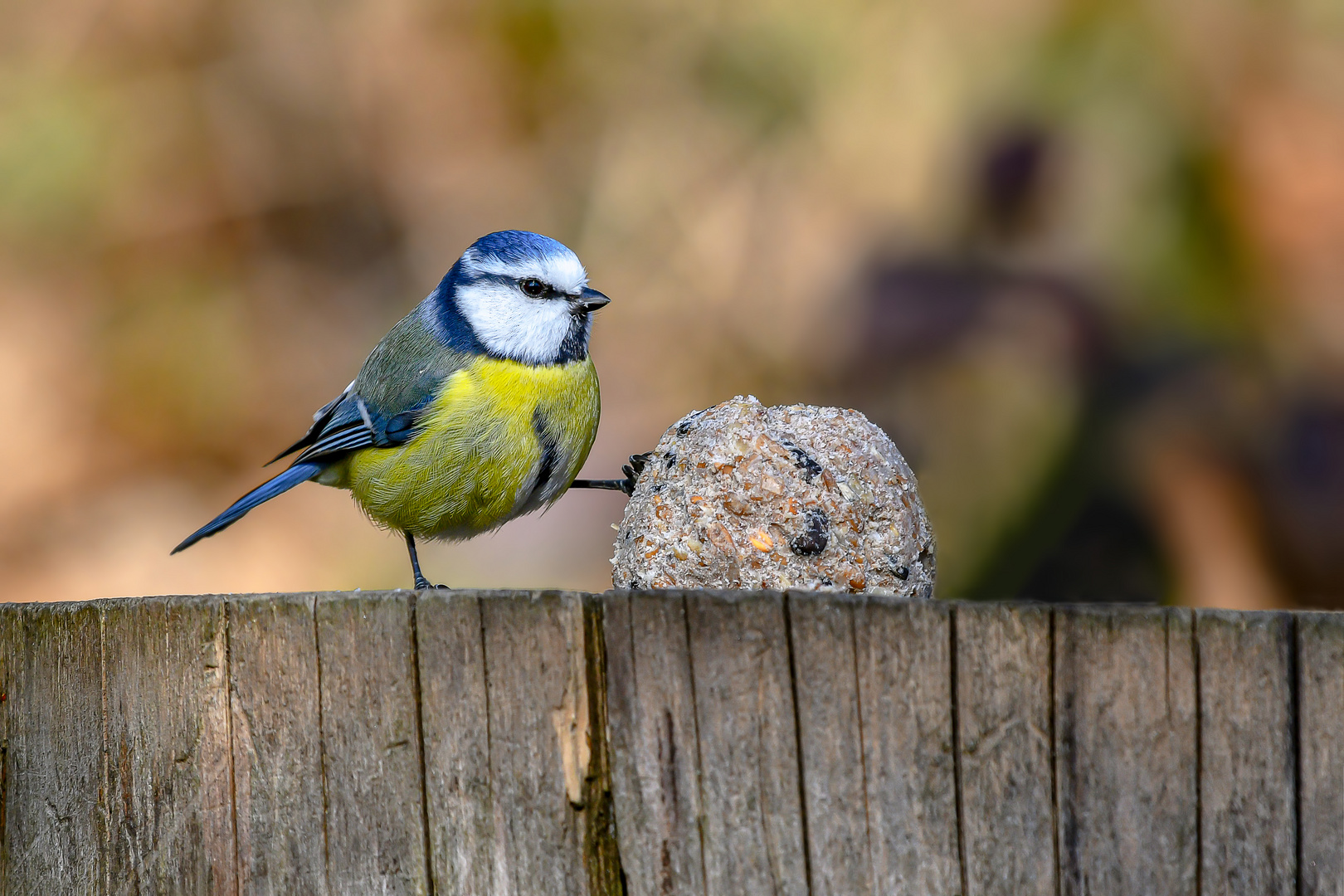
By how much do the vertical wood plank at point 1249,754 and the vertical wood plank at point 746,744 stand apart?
598mm

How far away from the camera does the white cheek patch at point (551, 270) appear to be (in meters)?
3.36

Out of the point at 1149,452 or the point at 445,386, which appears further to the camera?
the point at 1149,452

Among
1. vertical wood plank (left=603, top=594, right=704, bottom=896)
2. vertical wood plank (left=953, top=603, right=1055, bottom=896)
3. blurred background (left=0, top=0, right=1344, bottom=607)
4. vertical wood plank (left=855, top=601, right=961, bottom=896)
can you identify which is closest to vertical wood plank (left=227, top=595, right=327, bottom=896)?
vertical wood plank (left=603, top=594, right=704, bottom=896)

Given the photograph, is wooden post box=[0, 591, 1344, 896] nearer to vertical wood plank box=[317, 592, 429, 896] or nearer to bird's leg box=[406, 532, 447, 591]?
vertical wood plank box=[317, 592, 429, 896]

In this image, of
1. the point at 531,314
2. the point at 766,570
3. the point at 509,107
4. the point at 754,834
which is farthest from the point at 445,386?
the point at 509,107

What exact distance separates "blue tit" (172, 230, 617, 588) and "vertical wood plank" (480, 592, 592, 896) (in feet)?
4.44

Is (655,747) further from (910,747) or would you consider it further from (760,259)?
(760,259)

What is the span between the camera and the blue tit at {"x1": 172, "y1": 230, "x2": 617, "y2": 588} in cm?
320

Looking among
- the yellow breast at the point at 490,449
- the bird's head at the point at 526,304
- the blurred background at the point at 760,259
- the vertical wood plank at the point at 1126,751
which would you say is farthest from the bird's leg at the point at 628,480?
the blurred background at the point at 760,259

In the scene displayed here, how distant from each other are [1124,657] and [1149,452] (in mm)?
4838

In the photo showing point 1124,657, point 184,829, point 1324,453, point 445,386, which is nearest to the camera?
point 1124,657

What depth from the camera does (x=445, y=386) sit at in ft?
10.7

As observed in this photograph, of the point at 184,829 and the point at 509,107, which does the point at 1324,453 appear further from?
the point at 184,829

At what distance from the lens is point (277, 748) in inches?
77.9
